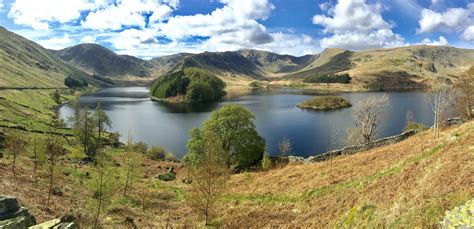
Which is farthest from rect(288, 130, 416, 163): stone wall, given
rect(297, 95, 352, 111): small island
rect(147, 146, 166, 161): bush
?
rect(297, 95, 352, 111): small island

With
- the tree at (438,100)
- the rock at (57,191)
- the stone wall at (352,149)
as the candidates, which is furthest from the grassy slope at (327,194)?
the tree at (438,100)

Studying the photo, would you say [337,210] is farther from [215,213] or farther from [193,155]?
[193,155]

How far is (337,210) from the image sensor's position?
22.9 metres

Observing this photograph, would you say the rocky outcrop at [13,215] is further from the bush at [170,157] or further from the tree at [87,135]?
the bush at [170,157]

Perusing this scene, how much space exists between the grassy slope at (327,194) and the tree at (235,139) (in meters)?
15.5

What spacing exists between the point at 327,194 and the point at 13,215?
71.3 ft

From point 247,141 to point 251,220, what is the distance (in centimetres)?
3736

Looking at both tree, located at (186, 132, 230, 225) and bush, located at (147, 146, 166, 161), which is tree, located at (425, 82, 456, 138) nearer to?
tree, located at (186, 132, 230, 225)

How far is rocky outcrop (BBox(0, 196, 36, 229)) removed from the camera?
16219 mm

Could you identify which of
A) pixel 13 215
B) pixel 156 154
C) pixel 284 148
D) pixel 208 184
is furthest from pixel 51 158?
pixel 156 154

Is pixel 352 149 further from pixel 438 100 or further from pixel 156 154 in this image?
pixel 156 154

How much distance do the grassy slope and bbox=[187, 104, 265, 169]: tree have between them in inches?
610

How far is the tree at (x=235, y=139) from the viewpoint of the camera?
63.3 metres

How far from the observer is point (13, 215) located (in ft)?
56.6
